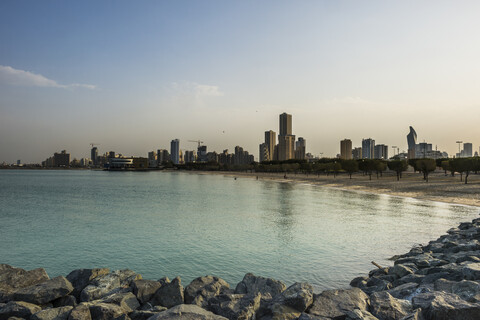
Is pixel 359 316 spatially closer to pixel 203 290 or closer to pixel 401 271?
pixel 203 290

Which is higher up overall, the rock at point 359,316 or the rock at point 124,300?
the rock at point 359,316

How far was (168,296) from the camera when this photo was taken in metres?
10.8

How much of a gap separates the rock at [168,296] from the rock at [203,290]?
38 centimetres

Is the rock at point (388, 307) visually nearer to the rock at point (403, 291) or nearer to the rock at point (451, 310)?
the rock at point (451, 310)

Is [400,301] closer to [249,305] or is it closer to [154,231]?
[249,305]

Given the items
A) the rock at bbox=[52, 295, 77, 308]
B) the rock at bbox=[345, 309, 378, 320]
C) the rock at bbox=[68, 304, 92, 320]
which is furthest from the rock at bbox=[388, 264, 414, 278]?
the rock at bbox=[52, 295, 77, 308]

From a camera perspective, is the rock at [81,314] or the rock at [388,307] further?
the rock at [81,314]

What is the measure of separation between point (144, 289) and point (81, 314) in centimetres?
272

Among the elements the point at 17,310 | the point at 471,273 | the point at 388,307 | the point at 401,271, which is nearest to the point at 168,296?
the point at 17,310

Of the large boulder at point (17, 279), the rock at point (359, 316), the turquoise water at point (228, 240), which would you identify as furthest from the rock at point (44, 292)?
the rock at point (359, 316)

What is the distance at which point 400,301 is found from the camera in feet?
29.0

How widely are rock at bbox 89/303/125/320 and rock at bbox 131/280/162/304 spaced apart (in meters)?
1.94

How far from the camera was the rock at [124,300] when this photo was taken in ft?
32.8

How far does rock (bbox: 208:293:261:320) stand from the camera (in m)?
8.66
